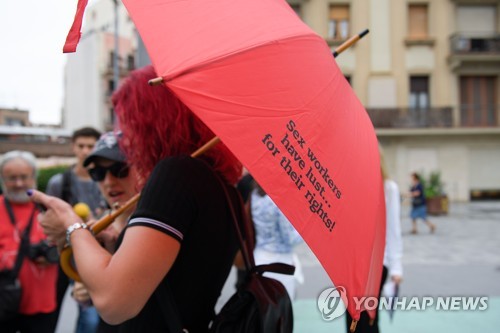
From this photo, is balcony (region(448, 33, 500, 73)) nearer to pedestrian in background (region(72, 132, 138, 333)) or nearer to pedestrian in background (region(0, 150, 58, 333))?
pedestrian in background (region(0, 150, 58, 333))

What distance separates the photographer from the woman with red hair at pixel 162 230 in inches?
47.6

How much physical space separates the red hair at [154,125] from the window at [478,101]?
78.3 feet

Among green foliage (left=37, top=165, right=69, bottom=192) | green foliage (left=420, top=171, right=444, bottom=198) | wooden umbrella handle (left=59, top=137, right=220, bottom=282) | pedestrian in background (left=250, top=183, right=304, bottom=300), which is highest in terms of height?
wooden umbrella handle (left=59, top=137, right=220, bottom=282)

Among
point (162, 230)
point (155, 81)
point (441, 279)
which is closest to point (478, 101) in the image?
point (441, 279)

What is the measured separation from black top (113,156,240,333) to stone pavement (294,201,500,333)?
3.20 meters

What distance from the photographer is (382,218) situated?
155 centimetres

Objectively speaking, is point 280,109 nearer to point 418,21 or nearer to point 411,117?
point 411,117

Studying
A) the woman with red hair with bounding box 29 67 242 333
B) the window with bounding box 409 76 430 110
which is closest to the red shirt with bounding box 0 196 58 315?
the woman with red hair with bounding box 29 67 242 333

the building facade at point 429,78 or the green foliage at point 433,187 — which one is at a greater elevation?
the building facade at point 429,78

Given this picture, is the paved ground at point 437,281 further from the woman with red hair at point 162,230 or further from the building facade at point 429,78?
the building facade at point 429,78

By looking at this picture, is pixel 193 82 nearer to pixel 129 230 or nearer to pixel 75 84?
pixel 129 230

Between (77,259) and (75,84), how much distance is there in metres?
37.2

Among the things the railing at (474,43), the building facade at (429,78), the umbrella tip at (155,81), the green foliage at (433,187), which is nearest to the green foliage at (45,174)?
the building facade at (429,78)

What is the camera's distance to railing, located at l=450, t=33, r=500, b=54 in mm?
22094
